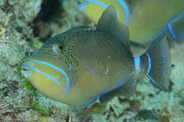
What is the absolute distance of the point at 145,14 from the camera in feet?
8.33

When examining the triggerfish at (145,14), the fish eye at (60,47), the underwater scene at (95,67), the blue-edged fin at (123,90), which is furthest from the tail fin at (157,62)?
the fish eye at (60,47)

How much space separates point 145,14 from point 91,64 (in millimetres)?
1482

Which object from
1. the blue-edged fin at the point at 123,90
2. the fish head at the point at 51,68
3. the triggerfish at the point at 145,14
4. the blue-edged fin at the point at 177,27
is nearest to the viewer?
the fish head at the point at 51,68

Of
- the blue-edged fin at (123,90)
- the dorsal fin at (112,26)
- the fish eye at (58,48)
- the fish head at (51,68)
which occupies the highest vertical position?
the dorsal fin at (112,26)

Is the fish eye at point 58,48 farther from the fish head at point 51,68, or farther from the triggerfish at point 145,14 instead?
the triggerfish at point 145,14

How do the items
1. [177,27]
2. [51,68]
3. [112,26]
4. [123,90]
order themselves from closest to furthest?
[51,68]
[112,26]
[123,90]
[177,27]

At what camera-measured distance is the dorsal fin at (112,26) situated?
181 centimetres

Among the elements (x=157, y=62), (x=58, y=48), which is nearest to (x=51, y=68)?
(x=58, y=48)

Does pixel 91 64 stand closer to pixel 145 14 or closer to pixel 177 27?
pixel 145 14

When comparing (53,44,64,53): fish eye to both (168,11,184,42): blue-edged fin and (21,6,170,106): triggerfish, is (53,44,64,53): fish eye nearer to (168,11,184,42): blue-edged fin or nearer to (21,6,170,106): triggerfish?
(21,6,170,106): triggerfish

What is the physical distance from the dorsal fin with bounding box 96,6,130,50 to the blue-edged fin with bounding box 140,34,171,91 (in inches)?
11.0

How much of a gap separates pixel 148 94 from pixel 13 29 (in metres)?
2.86

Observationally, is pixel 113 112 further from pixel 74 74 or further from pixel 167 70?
pixel 74 74

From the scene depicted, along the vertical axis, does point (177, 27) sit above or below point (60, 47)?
above
